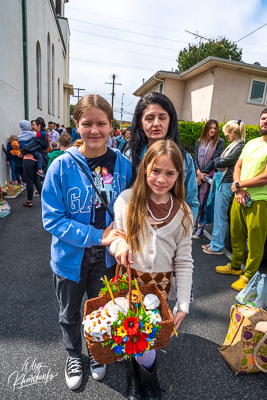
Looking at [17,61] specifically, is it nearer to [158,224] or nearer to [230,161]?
[230,161]

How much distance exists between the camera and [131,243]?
1.53m

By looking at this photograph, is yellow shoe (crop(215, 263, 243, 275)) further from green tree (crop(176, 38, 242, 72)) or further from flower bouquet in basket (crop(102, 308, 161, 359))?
green tree (crop(176, 38, 242, 72))

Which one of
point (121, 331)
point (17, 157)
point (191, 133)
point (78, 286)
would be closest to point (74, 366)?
point (78, 286)

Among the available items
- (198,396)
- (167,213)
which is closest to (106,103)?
(167,213)

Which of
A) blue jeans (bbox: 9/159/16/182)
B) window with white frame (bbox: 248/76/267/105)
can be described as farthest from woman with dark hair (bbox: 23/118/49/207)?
window with white frame (bbox: 248/76/267/105)

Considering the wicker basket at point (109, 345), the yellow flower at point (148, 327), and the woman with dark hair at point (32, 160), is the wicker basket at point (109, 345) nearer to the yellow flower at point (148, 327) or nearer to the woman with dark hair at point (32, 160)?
the yellow flower at point (148, 327)

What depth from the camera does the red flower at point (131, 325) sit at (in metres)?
1.17

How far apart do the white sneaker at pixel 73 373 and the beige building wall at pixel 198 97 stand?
13617 mm

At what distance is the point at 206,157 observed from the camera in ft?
15.2

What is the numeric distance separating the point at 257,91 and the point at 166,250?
49.7 ft

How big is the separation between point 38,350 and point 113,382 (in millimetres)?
714

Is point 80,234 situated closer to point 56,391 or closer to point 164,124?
point 164,124

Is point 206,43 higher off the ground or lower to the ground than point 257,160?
higher

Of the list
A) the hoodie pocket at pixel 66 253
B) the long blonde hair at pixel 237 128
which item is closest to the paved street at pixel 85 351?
the hoodie pocket at pixel 66 253
